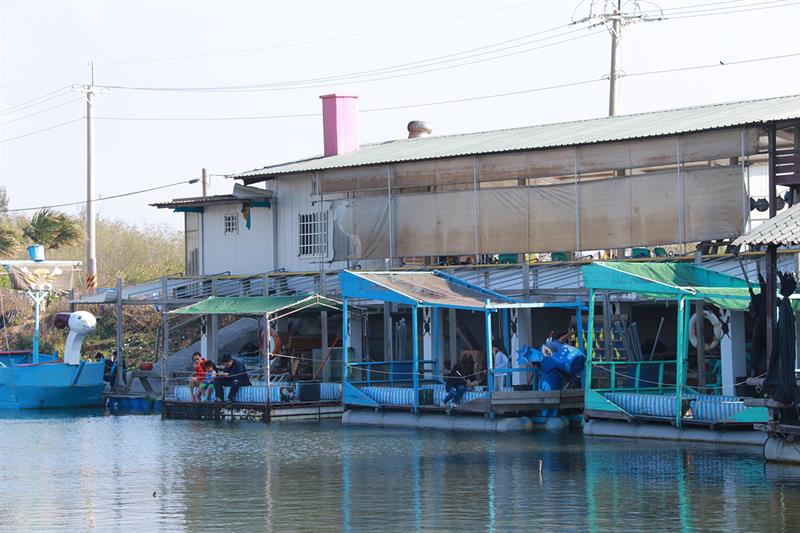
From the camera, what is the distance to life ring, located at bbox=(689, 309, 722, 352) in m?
30.5

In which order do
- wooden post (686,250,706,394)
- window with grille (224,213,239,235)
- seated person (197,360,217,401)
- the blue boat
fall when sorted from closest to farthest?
wooden post (686,250,706,394) → seated person (197,360,217,401) → the blue boat → window with grille (224,213,239,235)

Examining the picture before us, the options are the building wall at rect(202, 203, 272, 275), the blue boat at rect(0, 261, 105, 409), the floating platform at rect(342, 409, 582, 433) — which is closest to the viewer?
the floating platform at rect(342, 409, 582, 433)

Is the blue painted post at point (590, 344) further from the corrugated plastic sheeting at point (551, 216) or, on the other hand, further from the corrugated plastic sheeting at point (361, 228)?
the corrugated plastic sheeting at point (361, 228)

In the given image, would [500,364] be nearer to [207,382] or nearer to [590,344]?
[590,344]

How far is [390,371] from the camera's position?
36.7 m

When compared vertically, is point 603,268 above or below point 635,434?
above

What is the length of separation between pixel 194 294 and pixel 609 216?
14.8 meters

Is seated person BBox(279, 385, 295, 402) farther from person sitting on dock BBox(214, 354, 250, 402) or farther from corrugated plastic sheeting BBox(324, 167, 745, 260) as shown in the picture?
corrugated plastic sheeting BBox(324, 167, 745, 260)

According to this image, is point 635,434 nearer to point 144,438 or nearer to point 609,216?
point 609,216

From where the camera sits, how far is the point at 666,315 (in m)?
37.0

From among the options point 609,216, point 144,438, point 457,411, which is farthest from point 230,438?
point 609,216

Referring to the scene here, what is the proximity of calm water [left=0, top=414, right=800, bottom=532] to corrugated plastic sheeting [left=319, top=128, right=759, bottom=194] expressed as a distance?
26.5 ft

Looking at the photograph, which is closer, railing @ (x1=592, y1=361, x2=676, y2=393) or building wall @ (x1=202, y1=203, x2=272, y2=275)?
railing @ (x1=592, y1=361, x2=676, y2=393)

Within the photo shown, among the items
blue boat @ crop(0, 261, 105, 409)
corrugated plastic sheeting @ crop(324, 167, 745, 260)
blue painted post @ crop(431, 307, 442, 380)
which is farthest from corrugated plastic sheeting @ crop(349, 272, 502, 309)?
blue boat @ crop(0, 261, 105, 409)
